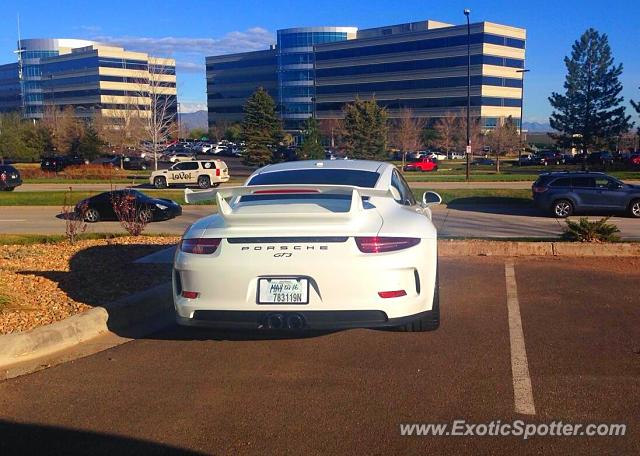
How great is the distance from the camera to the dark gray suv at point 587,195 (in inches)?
743

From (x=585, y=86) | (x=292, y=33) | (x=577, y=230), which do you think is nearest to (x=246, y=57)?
(x=292, y=33)

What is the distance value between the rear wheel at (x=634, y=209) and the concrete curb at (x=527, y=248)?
33.9 feet

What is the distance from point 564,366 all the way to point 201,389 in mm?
2768

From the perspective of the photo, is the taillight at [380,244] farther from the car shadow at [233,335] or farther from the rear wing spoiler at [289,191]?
the car shadow at [233,335]

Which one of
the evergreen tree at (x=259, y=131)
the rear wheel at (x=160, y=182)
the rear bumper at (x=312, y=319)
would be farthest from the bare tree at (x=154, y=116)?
the rear bumper at (x=312, y=319)

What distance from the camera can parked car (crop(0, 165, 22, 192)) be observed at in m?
30.5

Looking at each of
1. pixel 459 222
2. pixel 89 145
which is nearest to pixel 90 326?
pixel 459 222

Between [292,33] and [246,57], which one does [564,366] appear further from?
[246,57]

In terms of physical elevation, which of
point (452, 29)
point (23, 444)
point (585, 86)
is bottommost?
point (23, 444)

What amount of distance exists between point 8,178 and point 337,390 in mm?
30954

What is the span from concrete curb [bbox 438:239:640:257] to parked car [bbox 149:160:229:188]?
85.5 ft

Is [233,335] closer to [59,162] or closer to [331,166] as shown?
[331,166]

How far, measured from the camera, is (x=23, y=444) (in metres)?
3.67

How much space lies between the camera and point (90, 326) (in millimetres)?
5762
